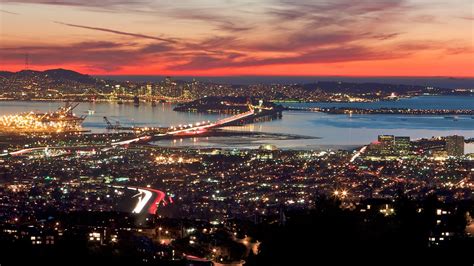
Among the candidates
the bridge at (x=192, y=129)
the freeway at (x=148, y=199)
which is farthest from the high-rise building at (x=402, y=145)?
the freeway at (x=148, y=199)

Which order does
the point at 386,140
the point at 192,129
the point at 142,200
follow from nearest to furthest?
the point at 142,200, the point at 386,140, the point at 192,129

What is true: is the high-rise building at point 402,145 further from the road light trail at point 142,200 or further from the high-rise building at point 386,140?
the road light trail at point 142,200

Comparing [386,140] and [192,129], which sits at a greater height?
[386,140]

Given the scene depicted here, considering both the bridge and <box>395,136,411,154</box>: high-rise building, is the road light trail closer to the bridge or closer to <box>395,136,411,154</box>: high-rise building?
<box>395,136,411,154</box>: high-rise building

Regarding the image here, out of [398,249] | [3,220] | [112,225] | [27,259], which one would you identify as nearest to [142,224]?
[112,225]

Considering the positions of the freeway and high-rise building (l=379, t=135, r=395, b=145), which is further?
high-rise building (l=379, t=135, r=395, b=145)

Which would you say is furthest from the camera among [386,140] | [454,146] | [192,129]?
[192,129]

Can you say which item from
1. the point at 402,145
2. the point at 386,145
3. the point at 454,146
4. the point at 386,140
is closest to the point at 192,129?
the point at 386,140

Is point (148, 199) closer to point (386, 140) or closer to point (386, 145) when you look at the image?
point (386, 145)

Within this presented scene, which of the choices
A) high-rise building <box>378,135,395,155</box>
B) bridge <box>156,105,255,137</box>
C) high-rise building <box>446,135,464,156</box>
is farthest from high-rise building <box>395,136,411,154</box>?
bridge <box>156,105,255,137</box>
